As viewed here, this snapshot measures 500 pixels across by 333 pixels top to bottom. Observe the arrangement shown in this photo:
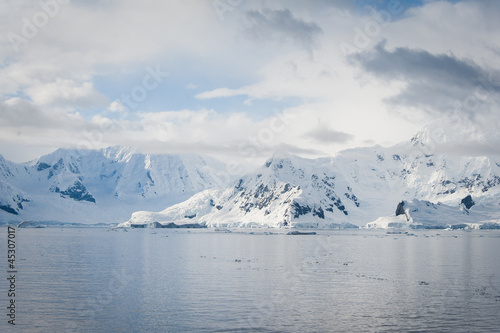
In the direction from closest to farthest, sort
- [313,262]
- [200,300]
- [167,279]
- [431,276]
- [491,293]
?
[200,300] < [491,293] < [167,279] < [431,276] < [313,262]

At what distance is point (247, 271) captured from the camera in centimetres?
7694

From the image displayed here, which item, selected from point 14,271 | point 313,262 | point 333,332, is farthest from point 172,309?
point 313,262

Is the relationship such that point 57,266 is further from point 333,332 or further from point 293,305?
point 333,332

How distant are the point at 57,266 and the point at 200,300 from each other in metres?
39.3

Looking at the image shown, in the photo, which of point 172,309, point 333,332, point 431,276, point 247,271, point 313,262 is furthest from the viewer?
point 313,262

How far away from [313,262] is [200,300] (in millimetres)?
43095

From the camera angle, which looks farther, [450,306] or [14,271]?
[14,271]

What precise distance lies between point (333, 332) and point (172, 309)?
55.3 ft

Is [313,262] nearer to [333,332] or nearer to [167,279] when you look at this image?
[167,279]

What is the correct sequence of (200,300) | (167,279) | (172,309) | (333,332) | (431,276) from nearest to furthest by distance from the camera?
(333,332) → (172,309) → (200,300) → (167,279) → (431,276)

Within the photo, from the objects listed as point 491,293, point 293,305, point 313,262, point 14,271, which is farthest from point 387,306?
point 14,271

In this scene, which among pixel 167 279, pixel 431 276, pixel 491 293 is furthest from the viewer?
pixel 431 276

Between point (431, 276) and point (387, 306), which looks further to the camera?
point (431, 276)

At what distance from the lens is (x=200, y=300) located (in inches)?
2052
